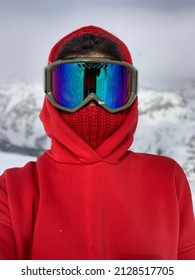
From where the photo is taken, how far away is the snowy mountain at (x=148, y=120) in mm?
5246

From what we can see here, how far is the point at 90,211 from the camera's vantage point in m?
0.82

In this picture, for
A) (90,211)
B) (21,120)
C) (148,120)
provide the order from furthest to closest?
(148,120) < (21,120) < (90,211)

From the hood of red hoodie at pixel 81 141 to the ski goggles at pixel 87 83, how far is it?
30 mm

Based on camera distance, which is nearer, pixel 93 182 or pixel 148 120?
pixel 93 182

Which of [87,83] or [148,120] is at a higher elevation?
[87,83]

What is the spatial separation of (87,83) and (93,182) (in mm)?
205

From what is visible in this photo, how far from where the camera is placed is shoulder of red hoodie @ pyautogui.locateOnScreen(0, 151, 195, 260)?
31.4 inches

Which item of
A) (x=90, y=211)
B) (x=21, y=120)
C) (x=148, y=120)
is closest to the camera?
(x=90, y=211)

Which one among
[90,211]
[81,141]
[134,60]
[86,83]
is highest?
[134,60]

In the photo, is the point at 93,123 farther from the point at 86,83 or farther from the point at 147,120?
the point at 147,120

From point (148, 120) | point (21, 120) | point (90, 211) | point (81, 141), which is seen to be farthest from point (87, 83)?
point (148, 120)

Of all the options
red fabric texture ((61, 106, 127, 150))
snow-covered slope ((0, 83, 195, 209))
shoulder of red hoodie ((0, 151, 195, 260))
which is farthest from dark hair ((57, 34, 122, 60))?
snow-covered slope ((0, 83, 195, 209))

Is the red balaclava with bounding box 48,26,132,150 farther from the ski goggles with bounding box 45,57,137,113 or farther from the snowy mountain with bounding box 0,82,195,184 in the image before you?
the snowy mountain with bounding box 0,82,195,184

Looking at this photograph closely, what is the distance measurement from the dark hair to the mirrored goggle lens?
3cm
